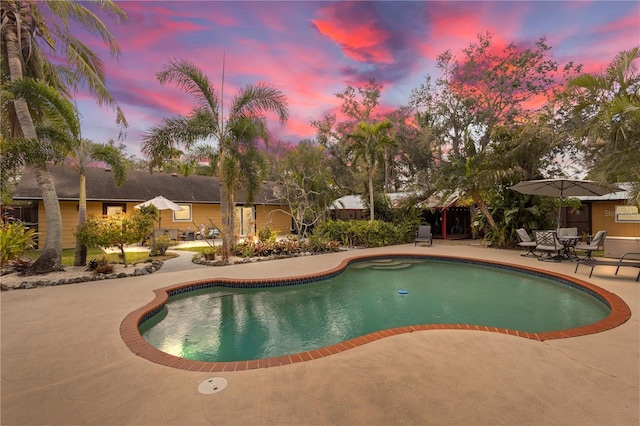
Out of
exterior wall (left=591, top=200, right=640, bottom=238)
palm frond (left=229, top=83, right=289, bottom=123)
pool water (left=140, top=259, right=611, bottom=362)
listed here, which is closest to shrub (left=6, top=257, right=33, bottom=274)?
pool water (left=140, top=259, right=611, bottom=362)

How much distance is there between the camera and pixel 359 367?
338cm

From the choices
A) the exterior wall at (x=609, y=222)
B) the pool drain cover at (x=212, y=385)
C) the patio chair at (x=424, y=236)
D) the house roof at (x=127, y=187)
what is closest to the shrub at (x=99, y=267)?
the house roof at (x=127, y=187)

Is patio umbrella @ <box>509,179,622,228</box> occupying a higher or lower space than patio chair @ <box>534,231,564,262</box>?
higher

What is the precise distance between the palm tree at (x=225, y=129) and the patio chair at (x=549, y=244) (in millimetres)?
10656

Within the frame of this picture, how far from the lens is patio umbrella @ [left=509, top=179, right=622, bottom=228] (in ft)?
33.5

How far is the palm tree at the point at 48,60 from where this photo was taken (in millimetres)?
8586

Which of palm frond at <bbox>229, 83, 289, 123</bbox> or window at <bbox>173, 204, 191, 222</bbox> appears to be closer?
palm frond at <bbox>229, 83, 289, 123</bbox>

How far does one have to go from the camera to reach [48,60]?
33.3 feet

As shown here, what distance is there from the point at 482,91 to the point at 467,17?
52.1 ft

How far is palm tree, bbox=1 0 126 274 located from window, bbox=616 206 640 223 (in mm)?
22805

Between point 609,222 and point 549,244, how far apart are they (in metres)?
8.07

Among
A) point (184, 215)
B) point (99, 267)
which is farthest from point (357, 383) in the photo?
point (184, 215)

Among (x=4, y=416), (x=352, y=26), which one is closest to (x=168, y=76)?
(x=352, y=26)

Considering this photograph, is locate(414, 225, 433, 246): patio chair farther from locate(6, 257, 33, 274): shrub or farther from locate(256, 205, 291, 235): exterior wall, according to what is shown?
locate(6, 257, 33, 274): shrub
